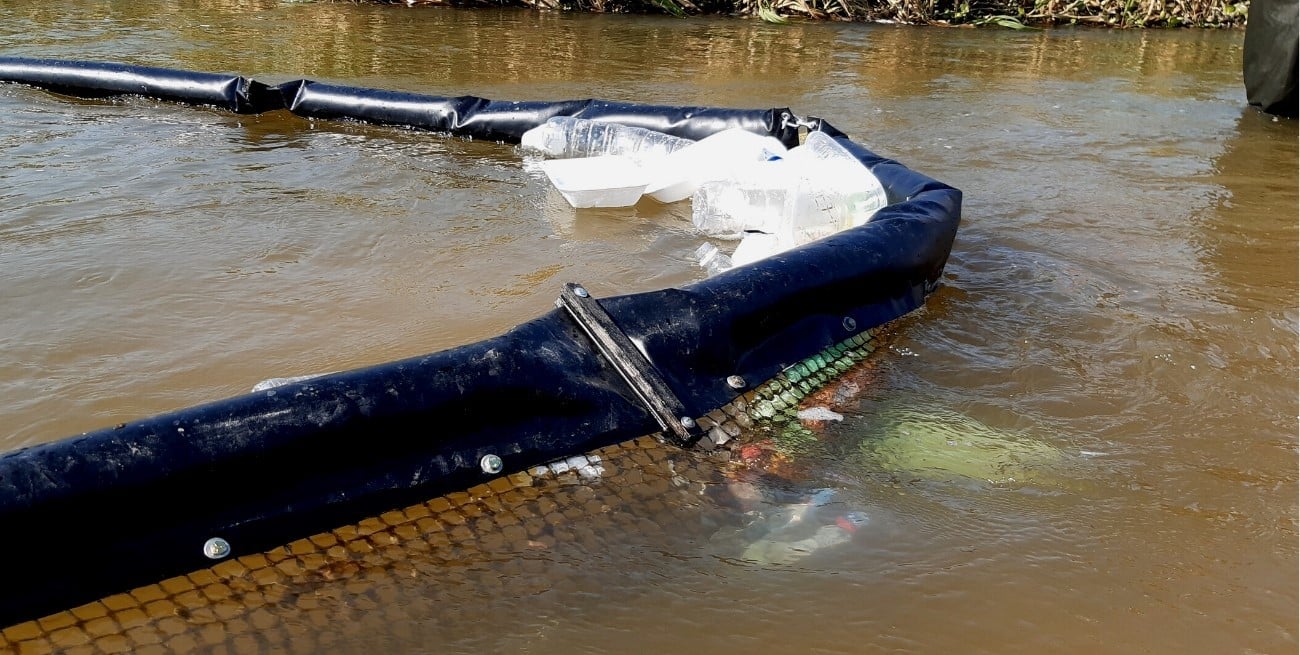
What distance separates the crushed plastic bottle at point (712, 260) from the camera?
3906mm

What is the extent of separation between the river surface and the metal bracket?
1.34 feet

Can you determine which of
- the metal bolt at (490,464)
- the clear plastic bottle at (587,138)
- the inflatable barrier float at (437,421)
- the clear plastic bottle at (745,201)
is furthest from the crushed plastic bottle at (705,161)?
the metal bolt at (490,464)

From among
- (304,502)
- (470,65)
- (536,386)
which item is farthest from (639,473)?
(470,65)

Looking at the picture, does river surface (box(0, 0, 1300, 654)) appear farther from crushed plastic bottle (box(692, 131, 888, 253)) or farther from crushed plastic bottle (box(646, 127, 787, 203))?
→ crushed plastic bottle (box(692, 131, 888, 253))

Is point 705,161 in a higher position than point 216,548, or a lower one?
higher

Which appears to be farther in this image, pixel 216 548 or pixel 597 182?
pixel 597 182

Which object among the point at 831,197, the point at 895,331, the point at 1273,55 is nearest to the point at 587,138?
the point at 831,197

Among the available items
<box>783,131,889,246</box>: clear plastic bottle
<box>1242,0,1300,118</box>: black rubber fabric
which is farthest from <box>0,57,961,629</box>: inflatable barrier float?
<box>1242,0,1300,118</box>: black rubber fabric

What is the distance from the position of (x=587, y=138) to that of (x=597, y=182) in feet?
3.67

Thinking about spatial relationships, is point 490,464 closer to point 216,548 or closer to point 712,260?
point 216,548

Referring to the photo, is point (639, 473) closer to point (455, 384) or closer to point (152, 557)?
point (455, 384)

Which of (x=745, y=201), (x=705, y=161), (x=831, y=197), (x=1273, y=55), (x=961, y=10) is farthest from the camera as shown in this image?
(x=961, y=10)

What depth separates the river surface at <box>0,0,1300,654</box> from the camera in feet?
6.45

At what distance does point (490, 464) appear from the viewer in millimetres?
2271
